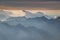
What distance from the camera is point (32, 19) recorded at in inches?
38.2

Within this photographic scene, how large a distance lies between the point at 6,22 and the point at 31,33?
23cm

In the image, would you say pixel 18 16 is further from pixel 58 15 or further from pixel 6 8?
pixel 58 15

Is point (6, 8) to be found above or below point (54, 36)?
above

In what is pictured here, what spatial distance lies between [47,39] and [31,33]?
0.43 feet

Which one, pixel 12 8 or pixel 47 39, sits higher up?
pixel 12 8

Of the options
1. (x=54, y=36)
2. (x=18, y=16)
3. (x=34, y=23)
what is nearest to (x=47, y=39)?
(x=54, y=36)

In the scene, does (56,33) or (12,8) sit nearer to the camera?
(56,33)

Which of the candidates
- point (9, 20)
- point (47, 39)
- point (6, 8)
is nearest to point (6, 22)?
point (9, 20)

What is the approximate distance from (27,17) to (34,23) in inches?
3.1

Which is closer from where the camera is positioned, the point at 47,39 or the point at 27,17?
the point at 47,39

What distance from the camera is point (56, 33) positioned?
2.96 feet

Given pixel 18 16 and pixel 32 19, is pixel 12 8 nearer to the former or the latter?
pixel 18 16

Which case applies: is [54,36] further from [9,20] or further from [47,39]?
[9,20]

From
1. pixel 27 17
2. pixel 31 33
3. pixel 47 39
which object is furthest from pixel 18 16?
pixel 47 39
